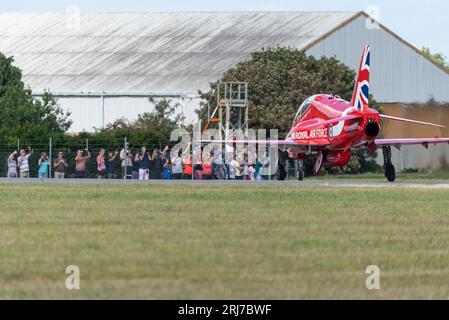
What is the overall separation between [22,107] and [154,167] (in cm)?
2072

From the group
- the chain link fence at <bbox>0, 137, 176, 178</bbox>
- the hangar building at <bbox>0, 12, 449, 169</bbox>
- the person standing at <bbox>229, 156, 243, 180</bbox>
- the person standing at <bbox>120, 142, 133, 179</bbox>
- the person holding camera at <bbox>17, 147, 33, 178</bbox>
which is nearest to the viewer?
the person standing at <bbox>229, 156, 243, 180</bbox>

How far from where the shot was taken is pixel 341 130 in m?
49.4

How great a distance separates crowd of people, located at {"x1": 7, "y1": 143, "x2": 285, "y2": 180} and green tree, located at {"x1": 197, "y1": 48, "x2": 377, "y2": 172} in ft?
35.6

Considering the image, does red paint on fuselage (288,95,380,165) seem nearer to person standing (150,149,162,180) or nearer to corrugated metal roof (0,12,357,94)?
person standing (150,149,162,180)

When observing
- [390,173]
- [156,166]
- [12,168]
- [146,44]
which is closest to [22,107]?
[146,44]

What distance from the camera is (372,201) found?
31734mm

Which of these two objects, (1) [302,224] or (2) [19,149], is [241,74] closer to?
(2) [19,149]

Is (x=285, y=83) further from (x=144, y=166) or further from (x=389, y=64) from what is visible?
(x=144, y=166)

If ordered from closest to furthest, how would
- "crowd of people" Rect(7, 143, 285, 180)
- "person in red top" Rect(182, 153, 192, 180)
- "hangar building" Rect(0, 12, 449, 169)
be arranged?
"crowd of people" Rect(7, 143, 285, 180)
"person in red top" Rect(182, 153, 192, 180)
"hangar building" Rect(0, 12, 449, 169)

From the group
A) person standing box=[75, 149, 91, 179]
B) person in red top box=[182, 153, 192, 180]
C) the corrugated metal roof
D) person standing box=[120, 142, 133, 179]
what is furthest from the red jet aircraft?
the corrugated metal roof

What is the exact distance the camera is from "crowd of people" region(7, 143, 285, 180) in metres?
57.7

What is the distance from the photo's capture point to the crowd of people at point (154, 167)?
57.7 meters

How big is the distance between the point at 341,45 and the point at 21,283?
68.8m

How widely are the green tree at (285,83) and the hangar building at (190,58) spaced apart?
16.1 ft
